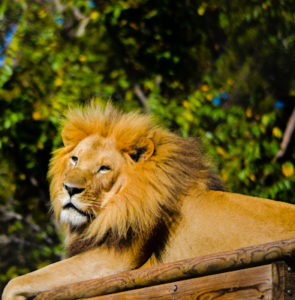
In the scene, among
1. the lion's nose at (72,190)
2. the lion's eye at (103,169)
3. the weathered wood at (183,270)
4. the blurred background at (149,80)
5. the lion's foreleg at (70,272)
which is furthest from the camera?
the blurred background at (149,80)

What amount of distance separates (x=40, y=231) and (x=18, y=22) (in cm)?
296

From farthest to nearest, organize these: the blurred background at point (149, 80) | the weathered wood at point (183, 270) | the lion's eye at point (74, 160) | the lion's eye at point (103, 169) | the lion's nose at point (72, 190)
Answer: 1. the blurred background at point (149, 80)
2. the lion's eye at point (74, 160)
3. the lion's eye at point (103, 169)
4. the lion's nose at point (72, 190)
5. the weathered wood at point (183, 270)

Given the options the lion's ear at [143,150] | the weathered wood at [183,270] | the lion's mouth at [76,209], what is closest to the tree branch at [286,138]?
the lion's ear at [143,150]

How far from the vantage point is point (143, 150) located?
11.4 feet

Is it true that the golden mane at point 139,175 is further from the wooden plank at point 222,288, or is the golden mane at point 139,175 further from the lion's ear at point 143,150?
the wooden plank at point 222,288

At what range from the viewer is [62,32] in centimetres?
841

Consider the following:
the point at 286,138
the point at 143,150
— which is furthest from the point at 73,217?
the point at 286,138

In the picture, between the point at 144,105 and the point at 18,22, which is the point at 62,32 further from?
the point at 144,105

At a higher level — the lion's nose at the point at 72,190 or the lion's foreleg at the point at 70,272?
the lion's nose at the point at 72,190

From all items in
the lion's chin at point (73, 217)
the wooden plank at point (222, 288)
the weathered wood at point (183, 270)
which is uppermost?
the lion's chin at point (73, 217)

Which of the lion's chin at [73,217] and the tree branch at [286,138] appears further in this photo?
the tree branch at [286,138]

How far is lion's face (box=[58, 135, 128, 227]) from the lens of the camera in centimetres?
326

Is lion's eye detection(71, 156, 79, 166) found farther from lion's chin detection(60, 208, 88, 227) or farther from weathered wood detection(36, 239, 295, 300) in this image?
weathered wood detection(36, 239, 295, 300)

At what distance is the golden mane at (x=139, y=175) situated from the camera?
324 centimetres
